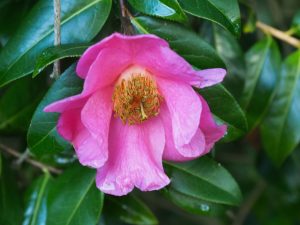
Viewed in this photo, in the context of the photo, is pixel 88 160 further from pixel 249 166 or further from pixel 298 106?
pixel 249 166

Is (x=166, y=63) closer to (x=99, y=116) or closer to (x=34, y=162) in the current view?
(x=99, y=116)

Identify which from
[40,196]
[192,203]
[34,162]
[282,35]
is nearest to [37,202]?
[40,196]

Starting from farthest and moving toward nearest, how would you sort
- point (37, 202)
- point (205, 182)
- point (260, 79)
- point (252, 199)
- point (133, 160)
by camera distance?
point (252, 199) < point (260, 79) < point (37, 202) < point (205, 182) < point (133, 160)

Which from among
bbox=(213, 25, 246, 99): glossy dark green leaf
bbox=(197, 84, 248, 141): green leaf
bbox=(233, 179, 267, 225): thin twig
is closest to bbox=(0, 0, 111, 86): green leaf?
bbox=(197, 84, 248, 141): green leaf

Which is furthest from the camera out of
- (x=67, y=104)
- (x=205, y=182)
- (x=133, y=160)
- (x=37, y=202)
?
(x=37, y=202)

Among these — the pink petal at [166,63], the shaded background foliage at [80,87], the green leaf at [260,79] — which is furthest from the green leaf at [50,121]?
the green leaf at [260,79]

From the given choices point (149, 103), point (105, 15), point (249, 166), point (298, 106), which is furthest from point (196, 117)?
point (249, 166)

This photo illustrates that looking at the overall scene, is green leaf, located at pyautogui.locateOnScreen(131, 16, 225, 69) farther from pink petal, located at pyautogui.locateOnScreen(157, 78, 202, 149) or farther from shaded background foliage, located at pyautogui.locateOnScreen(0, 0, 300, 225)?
pink petal, located at pyautogui.locateOnScreen(157, 78, 202, 149)
